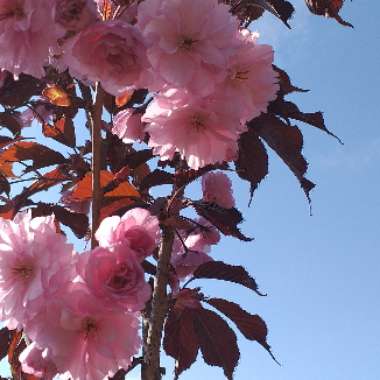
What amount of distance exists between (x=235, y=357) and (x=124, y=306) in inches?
25.7

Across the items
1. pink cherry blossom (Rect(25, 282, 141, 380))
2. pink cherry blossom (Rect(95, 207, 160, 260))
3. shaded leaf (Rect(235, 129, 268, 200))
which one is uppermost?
shaded leaf (Rect(235, 129, 268, 200))

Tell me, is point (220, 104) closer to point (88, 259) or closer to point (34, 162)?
point (88, 259)

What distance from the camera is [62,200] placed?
201cm

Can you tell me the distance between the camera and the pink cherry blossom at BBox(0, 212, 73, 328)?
1219mm

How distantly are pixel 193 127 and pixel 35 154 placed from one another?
29.2 inches

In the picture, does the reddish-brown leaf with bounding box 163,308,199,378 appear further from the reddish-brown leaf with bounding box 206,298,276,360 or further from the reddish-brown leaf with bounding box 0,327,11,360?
the reddish-brown leaf with bounding box 0,327,11,360

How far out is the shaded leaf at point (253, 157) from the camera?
1.63 meters

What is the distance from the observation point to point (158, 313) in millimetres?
1688

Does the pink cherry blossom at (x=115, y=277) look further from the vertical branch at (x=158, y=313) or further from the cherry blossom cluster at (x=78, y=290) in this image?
the vertical branch at (x=158, y=313)

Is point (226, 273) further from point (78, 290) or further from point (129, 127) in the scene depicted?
point (78, 290)

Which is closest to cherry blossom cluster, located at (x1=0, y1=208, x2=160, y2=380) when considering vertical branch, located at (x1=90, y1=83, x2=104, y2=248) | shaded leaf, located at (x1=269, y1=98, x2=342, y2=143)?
vertical branch, located at (x1=90, y1=83, x2=104, y2=248)

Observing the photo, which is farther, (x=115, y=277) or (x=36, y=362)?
(x=36, y=362)

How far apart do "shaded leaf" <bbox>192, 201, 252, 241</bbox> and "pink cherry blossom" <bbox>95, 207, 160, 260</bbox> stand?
0.54m

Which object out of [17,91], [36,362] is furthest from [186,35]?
[36,362]
